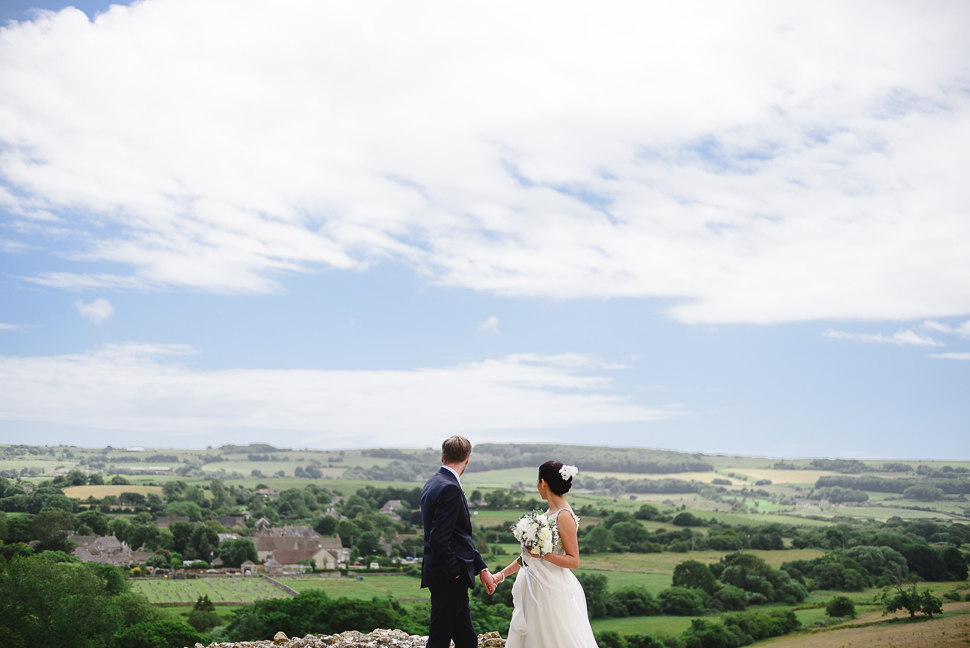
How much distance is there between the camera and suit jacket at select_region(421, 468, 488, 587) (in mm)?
6625

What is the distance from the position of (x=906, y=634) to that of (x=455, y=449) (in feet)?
109

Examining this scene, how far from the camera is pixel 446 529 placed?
21.8ft

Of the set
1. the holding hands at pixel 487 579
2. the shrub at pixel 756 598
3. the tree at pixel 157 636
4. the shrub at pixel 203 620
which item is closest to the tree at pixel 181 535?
A: the shrub at pixel 203 620

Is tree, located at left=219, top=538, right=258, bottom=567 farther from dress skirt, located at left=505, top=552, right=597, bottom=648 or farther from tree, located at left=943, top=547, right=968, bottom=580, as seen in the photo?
dress skirt, located at left=505, top=552, right=597, bottom=648

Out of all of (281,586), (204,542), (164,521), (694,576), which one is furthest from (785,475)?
(164,521)

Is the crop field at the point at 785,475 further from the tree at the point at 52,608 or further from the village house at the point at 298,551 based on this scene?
the tree at the point at 52,608

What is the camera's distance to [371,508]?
436 ft

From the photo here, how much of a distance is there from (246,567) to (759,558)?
2622 inches

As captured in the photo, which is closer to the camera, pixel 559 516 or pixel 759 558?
pixel 559 516

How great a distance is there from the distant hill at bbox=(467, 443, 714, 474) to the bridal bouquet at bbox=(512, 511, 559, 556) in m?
135

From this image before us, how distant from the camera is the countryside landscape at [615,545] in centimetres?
4391

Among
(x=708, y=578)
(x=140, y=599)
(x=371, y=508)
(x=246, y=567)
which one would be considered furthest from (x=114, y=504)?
(x=708, y=578)

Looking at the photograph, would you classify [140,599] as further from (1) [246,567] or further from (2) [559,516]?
(2) [559,516]

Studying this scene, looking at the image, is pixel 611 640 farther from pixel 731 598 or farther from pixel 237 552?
pixel 237 552
